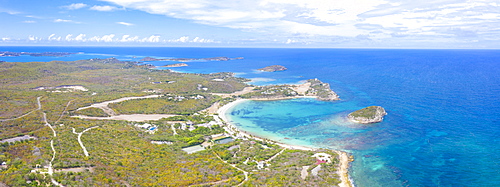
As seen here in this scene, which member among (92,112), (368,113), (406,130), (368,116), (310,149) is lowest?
(310,149)

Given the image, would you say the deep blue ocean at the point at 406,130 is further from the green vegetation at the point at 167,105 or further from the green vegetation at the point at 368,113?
the green vegetation at the point at 167,105

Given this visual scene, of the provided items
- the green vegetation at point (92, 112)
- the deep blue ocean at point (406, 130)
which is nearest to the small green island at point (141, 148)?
the green vegetation at point (92, 112)

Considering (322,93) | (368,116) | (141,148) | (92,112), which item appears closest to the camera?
(141,148)

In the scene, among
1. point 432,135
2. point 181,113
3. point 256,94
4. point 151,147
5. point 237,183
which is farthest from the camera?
point 256,94

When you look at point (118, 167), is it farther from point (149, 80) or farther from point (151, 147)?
point (149, 80)

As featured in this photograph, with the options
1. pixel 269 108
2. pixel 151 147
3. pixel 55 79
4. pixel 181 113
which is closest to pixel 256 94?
pixel 269 108

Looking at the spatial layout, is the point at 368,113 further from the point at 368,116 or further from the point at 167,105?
the point at 167,105

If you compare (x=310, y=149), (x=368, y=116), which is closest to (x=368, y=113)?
(x=368, y=116)
